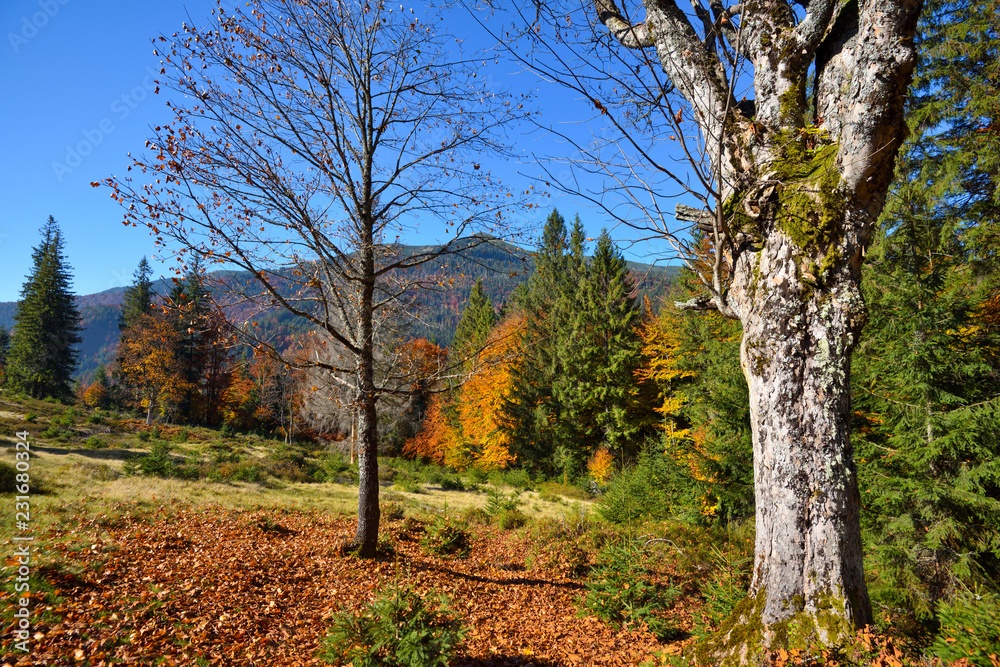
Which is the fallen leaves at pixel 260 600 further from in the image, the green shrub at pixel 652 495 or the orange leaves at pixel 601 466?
the orange leaves at pixel 601 466

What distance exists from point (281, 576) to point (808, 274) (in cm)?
649

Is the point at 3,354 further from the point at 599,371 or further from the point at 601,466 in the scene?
the point at 601,466

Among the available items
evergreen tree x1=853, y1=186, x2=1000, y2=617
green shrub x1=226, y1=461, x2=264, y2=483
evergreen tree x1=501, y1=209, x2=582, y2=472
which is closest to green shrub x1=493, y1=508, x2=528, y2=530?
evergreen tree x1=853, y1=186, x2=1000, y2=617

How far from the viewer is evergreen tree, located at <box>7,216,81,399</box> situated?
Result: 27.8 m

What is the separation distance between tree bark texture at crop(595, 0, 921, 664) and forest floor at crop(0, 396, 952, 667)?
1.74 ft

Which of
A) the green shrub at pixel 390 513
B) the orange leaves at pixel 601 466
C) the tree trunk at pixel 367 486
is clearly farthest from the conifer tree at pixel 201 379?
the tree trunk at pixel 367 486

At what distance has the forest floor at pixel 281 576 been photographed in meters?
3.50

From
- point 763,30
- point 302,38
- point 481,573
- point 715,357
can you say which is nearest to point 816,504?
point 763,30

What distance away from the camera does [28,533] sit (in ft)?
16.4

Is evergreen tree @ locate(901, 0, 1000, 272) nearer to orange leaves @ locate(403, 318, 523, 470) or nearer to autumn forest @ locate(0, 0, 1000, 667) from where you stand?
autumn forest @ locate(0, 0, 1000, 667)

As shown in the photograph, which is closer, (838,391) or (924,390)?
(838,391)

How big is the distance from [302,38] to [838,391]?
23.3 ft

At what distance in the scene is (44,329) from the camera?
2852 centimetres

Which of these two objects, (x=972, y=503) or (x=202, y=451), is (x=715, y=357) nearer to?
(x=972, y=503)
